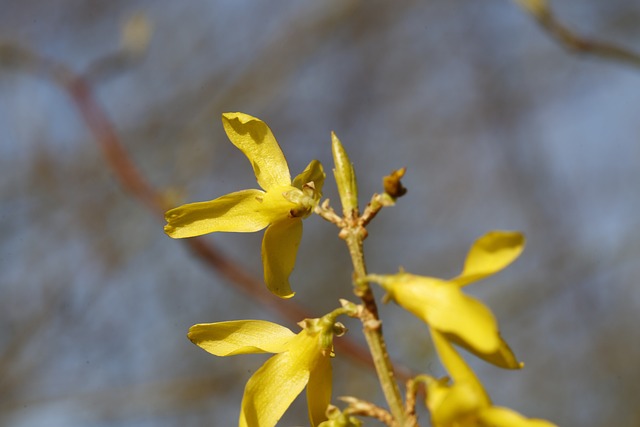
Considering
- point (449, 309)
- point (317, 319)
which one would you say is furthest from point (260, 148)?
point (449, 309)

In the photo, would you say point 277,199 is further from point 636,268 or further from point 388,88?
point 388,88

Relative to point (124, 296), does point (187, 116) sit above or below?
above

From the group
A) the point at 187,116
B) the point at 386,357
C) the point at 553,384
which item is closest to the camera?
the point at 386,357

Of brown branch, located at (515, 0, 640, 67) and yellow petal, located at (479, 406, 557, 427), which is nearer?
yellow petal, located at (479, 406, 557, 427)

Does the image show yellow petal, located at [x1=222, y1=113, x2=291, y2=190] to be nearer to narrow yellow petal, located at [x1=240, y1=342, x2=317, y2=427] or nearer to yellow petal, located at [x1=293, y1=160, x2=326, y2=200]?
yellow petal, located at [x1=293, y1=160, x2=326, y2=200]

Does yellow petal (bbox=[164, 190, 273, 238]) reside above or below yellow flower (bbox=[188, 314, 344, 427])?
above

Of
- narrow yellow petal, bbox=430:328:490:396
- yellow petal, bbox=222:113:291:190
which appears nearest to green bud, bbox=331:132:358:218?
yellow petal, bbox=222:113:291:190

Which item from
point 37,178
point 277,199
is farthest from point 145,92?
point 277,199
